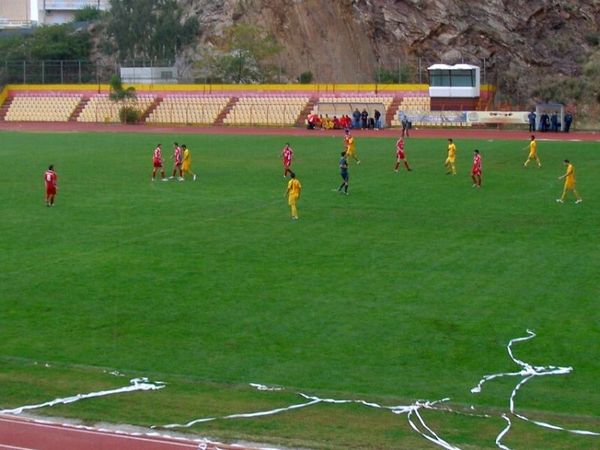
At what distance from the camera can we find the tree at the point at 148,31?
101m

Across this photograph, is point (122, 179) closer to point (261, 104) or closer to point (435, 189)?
point (435, 189)

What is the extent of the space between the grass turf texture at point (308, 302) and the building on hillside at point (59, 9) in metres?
103

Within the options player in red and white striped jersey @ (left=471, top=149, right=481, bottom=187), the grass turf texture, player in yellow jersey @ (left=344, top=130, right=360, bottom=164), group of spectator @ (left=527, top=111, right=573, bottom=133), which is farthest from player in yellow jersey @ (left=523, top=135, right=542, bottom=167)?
group of spectator @ (left=527, top=111, right=573, bottom=133)

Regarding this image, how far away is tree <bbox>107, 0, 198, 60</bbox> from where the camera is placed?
10069 cm

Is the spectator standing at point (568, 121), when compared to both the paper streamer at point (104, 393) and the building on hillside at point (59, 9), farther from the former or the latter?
the building on hillside at point (59, 9)

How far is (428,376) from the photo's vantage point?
16.3 metres

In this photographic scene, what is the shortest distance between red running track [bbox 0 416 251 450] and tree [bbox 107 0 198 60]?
88893mm

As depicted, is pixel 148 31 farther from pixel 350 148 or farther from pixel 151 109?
pixel 350 148

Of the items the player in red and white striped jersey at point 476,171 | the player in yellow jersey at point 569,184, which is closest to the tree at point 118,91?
the player in red and white striped jersey at point 476,171

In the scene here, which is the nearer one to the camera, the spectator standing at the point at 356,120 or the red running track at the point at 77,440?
A: the red running track at the point at 77,440

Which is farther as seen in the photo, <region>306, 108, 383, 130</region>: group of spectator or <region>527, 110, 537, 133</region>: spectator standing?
<region>306, 108, 383, 130</region>: group of spectator

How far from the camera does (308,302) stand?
2064 cm

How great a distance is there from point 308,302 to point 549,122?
154 feet

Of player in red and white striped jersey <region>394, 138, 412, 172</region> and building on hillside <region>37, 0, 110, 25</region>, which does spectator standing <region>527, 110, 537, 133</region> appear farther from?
building on hillside <region>37, 0, 110, 25</region>
